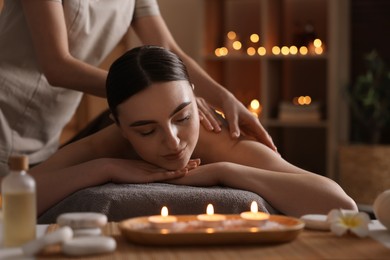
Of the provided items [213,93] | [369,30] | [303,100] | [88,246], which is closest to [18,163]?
[88,246]

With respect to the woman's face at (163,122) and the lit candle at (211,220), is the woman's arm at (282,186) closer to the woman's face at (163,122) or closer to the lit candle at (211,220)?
the woman's face at (163,122)

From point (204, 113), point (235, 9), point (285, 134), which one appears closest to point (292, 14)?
point (235, 9)

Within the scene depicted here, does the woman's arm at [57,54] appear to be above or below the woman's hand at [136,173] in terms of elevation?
above

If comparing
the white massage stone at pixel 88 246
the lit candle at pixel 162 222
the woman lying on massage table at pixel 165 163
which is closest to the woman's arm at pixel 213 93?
the woman lying on massage table at pixel 165 163

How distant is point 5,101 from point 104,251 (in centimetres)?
122

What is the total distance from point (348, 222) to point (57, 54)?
98cm

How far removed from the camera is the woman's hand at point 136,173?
5.55 feet

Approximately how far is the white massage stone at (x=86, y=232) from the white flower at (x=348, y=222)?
1.29ft

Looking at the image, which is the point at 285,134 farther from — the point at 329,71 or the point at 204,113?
the point at 204,113

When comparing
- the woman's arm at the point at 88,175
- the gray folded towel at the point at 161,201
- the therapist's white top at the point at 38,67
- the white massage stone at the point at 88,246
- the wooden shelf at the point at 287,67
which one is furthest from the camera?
the wooden shelf at the point at 287,67

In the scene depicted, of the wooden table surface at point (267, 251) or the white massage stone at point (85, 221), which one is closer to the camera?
the wooden table surface at point (267, 251)

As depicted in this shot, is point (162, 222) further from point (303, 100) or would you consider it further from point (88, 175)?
point (303, 100)

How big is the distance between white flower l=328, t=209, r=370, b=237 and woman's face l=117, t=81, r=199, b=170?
18.0 inches

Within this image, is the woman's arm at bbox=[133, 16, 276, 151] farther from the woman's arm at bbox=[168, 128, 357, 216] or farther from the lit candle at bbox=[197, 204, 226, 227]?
the lit candle at bbox=[197, 204, 226, 227]
